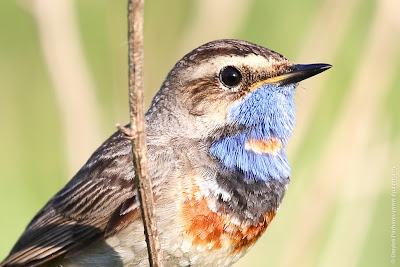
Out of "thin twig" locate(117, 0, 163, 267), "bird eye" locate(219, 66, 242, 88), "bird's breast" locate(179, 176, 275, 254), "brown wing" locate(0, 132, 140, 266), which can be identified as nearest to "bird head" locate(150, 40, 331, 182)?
"bird eye" locate(219, 66, 242, 88)

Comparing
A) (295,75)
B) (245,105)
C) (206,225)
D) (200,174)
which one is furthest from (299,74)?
(206,225)

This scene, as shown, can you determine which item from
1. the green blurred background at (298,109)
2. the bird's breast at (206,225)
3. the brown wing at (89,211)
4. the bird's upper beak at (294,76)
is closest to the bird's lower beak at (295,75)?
the bird's upper beak at (294,76)

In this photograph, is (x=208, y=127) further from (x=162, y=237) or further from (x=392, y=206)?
(x=392, y=206)

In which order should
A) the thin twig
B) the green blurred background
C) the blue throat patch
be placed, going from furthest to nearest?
1. the green blurred background
2. the blue throat patch
3. the thin twig

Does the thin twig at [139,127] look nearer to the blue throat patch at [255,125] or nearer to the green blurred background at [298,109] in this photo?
the blue throat patch at [255,125]

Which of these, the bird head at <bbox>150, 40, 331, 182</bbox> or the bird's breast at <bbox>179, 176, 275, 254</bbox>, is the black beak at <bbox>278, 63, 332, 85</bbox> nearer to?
the bird head at <bbox>150, 40, 331, 182</bbox>

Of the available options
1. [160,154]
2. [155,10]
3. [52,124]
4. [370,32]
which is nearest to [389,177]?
[370,32]
